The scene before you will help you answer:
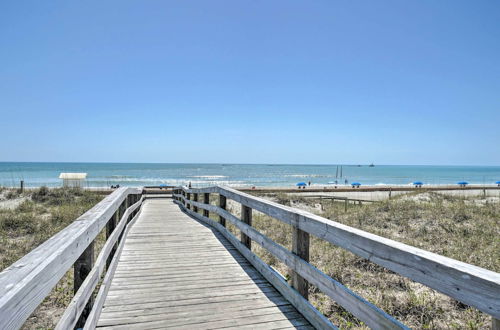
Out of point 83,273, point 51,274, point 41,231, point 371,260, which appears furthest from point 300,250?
point 41,231

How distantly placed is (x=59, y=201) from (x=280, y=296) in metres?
14.1

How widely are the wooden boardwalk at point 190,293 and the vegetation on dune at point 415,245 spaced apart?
99 cm

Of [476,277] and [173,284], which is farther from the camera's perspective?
[173,284]

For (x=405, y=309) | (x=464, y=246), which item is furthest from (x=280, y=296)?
(x=464, y=246)

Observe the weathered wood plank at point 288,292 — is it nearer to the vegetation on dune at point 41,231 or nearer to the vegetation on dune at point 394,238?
the vegetation on dune at point 394,238

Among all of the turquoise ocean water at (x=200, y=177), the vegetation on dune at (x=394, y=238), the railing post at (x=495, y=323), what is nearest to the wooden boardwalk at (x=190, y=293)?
the vegetation on dune at (x=394, y=238)

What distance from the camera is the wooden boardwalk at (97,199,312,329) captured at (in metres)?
2.93

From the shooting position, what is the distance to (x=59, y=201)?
1405cm

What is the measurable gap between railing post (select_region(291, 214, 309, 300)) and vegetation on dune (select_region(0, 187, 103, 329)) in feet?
10.5

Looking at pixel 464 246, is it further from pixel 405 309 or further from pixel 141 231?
pixel 141 231

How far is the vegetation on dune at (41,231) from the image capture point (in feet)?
13.6

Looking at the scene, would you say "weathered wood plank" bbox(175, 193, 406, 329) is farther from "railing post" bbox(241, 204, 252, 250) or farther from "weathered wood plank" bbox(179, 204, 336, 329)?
"railing post" bbox(241, 204, 252, 250)

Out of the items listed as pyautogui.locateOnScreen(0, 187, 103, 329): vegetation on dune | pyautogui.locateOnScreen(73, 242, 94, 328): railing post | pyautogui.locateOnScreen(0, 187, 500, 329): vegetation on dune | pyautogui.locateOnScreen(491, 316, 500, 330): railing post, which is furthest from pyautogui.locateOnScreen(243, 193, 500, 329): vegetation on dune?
pyautogui.locateOnScreen(0, 187, 103, 329): vegetation on dune

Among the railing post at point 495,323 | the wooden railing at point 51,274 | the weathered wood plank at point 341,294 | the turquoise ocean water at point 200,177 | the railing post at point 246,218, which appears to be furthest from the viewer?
the turquoise ocean water at point 200,177
